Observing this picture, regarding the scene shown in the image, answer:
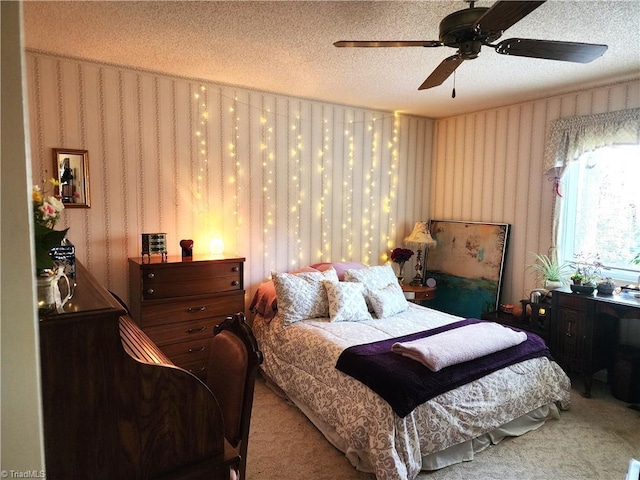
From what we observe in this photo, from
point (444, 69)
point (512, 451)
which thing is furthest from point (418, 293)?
point (444, 69)

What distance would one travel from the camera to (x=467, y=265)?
14.8ft

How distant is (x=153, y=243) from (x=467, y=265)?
329 centimetres

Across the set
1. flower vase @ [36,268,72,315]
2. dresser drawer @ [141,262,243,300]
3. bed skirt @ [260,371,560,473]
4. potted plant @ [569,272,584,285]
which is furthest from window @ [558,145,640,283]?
flower vase @ [36,268,72,315]

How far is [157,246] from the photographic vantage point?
3146 millimetres

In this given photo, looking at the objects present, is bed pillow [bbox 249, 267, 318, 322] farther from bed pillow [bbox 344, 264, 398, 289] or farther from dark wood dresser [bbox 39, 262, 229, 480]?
dark wood dresser [bbox 39, 262, 229, 480]

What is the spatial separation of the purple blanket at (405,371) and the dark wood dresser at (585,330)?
0.74m

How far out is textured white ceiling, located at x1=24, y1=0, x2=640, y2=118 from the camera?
A: 7.14 ft

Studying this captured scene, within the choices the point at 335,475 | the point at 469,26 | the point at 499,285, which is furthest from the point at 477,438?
the point at 469,26

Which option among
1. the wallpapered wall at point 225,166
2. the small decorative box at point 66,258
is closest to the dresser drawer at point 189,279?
the wallpapered wall at point 225,166

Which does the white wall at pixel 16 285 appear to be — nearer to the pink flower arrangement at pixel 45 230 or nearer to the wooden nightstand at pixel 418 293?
the pink flower arrangement at pixel 45 230

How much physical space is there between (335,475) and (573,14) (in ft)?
9.40

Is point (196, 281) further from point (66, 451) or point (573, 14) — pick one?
point (573, 14)

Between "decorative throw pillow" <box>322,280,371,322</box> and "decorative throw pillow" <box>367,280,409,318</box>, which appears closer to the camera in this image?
"decorative throw pillow" <box>322,280,371,322</box>

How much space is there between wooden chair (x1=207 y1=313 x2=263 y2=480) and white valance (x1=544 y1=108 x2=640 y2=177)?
11.2ft
